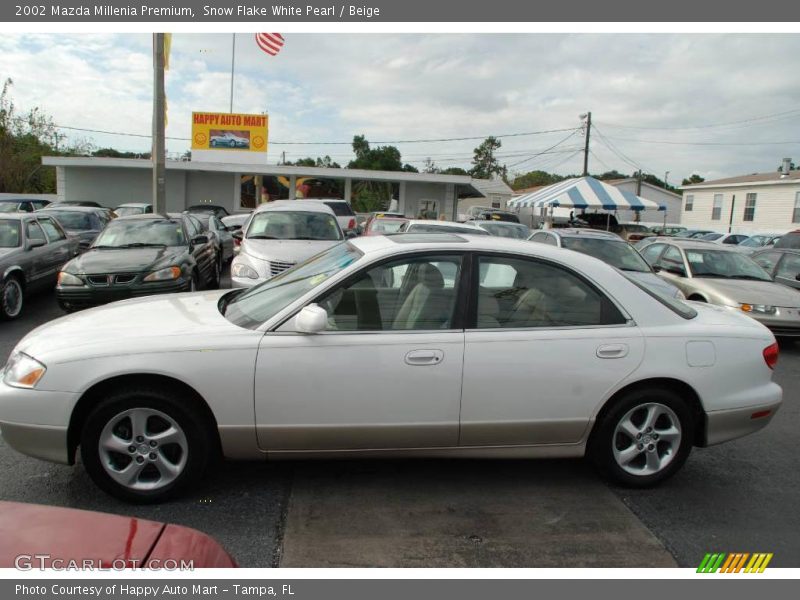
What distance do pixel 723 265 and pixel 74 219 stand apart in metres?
13.7

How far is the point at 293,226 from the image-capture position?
10.3 metres

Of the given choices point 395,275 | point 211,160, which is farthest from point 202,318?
point 211,160

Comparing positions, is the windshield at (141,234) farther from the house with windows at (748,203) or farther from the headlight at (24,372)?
the house with windows at (748,203)

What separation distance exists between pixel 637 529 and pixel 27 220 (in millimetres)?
10175

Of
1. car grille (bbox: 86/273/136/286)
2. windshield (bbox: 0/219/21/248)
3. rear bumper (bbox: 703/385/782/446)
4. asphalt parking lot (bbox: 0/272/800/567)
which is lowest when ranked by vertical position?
asphalt parking lot (bbox: 0/272/800/567)

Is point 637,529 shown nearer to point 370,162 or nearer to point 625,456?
point 625,456

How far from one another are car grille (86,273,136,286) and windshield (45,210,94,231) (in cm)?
676

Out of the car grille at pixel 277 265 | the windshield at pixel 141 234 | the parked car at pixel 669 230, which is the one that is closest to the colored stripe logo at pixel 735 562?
the car grille at pixel 277 265

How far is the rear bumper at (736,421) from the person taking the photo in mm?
3844

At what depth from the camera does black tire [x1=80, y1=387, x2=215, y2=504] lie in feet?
11.0

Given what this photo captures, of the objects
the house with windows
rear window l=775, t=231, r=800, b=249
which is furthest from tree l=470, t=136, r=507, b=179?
rear window l=775, t=231, r=800, b=249

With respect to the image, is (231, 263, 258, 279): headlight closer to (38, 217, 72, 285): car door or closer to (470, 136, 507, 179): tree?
(38, 217, 72, 285): car door

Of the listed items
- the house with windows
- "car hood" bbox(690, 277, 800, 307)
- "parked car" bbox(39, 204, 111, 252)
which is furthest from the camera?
the house with windows

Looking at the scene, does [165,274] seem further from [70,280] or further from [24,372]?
[24,372]
